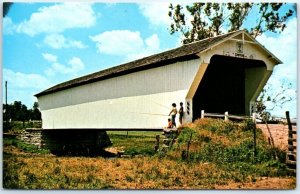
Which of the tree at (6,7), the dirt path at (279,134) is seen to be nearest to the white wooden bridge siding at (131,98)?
the dirt path at (279,134)

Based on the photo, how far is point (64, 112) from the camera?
14227 millimetres

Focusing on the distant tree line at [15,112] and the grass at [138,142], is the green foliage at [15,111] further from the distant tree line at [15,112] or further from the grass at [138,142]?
the grass at [138,142]

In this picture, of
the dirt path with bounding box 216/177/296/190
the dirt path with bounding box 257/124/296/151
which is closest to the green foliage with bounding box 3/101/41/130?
the dirt path with bounding box 216/177/296/190

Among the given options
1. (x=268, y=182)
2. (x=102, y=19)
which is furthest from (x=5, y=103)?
(x=268, y=182)

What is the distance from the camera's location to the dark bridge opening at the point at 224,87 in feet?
38.9

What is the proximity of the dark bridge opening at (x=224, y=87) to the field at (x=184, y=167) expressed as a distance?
49.8 inches

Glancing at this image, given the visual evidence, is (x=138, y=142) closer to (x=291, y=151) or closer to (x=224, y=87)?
(x=224, y=87)

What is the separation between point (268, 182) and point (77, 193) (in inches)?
125

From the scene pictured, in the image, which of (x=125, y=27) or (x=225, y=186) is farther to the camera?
(x=125, y=27)

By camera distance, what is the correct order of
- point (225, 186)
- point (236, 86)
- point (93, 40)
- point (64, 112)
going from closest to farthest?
point (225, 186) → point (93, 40) → point (236, 86) → point (64, 112)

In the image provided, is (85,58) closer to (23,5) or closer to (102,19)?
(102,19)

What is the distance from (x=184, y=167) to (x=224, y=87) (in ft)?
11.7

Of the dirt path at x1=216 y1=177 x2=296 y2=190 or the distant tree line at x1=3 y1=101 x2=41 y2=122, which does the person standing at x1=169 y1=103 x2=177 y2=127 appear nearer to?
the dirt path at x1=216 y1=177 x2=296 y2=190

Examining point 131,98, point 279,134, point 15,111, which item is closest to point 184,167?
point 279,134
